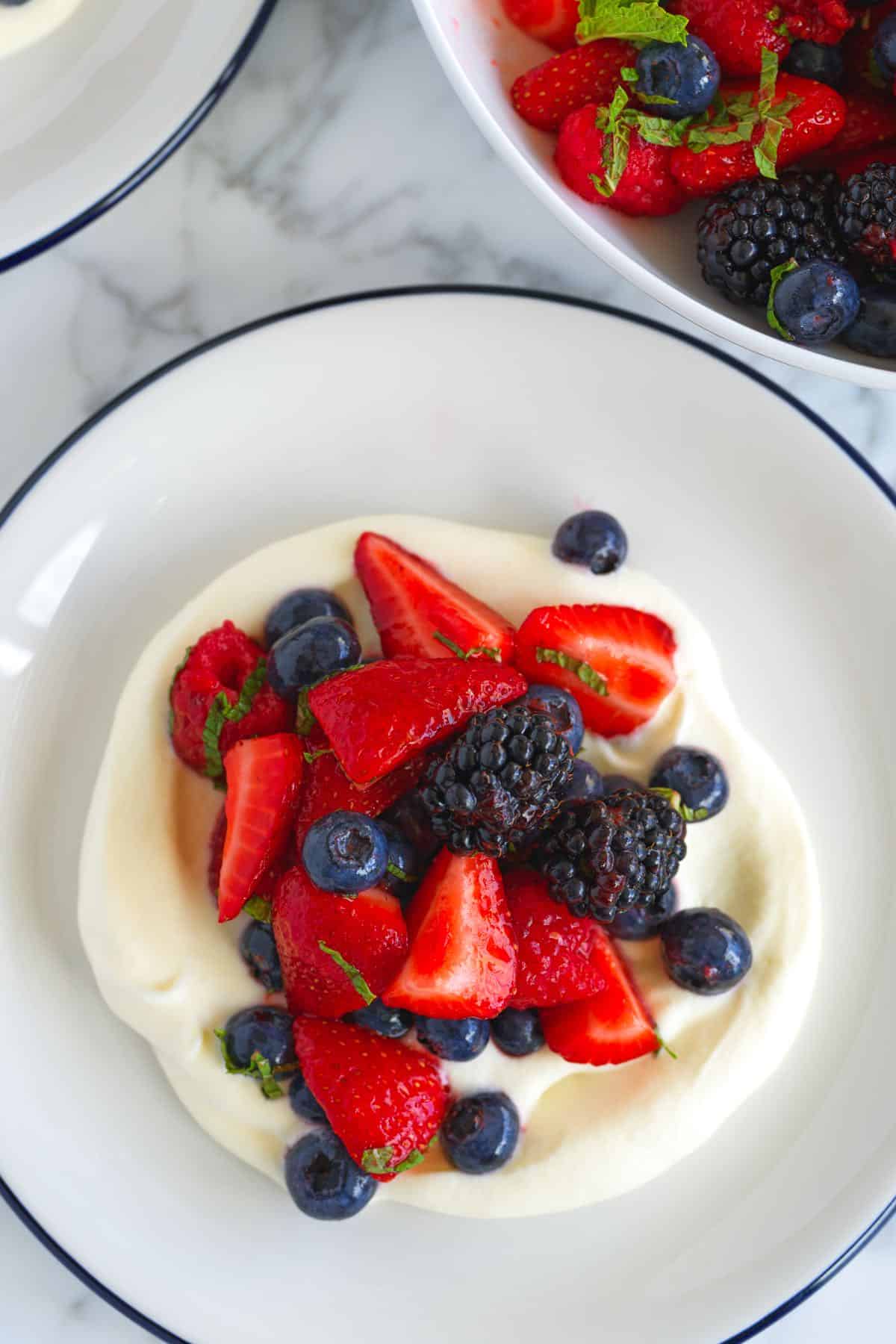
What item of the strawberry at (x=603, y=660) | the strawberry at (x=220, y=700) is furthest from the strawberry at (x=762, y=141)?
the strawberry at (x=220, y=700)

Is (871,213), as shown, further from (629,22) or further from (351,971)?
(351,971)

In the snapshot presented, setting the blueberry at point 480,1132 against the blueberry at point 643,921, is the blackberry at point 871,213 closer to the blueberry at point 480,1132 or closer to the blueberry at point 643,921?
the blueberry at point 643,921

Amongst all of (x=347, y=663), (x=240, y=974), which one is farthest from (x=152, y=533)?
(x=240, y=974)

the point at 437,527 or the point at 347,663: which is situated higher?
the point at 437,527

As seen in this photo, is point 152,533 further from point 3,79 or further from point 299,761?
point 3,79

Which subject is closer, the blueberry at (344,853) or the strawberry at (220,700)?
the blueberry at (344,853)

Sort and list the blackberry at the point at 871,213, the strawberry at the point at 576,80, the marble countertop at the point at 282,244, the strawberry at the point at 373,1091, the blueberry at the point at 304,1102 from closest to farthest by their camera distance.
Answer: the blackberry at the point at 871,213 → the strawberry at the point at 576,80 → the strawberry at the point at 373,1091 → the blueberry at the point at 304,1102 → the marble countertop at the point at 282,244

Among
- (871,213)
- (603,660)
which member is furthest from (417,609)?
(871,213)
